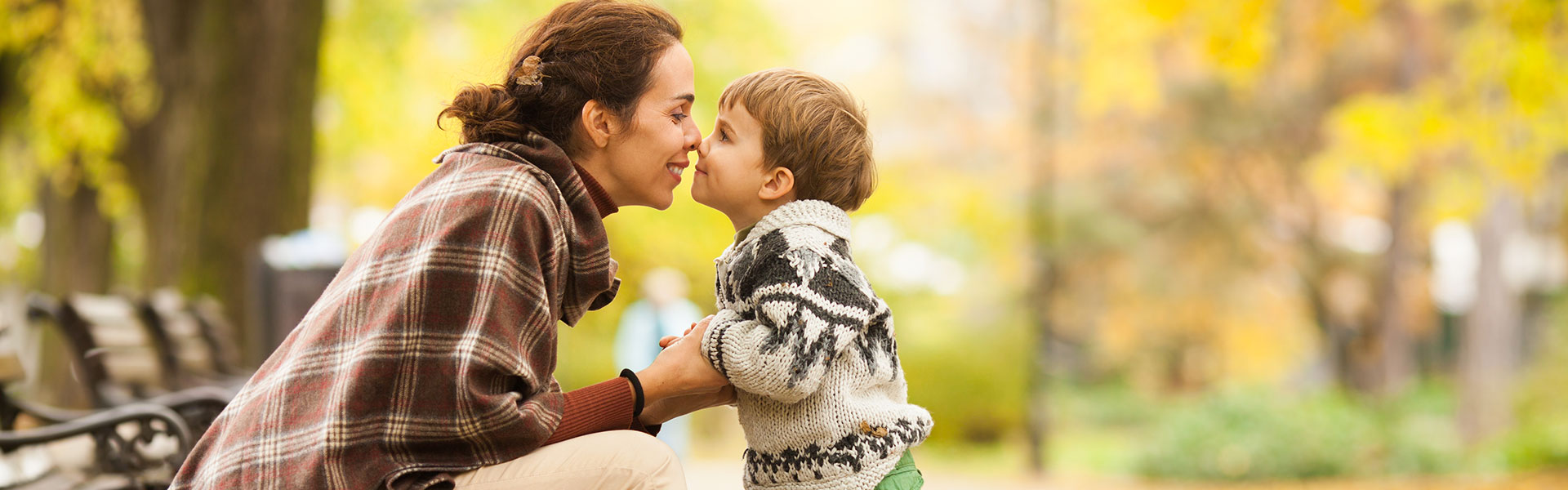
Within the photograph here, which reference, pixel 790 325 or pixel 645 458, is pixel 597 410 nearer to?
pixel 645 458

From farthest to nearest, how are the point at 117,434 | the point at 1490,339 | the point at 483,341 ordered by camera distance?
1. the point at 1490,339
2. the point at 117,434
3. the point at 483,341

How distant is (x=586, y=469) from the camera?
82.1 inches

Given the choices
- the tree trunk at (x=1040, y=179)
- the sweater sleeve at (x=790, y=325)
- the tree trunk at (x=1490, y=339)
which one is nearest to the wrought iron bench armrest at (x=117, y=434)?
the sweater sleeve at (x=790, y=325)

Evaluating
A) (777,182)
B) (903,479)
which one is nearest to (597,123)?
(777,182)

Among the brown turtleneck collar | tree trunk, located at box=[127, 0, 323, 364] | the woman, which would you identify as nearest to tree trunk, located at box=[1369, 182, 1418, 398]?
tree trunk, located at box=[127, 0, 323, 364]

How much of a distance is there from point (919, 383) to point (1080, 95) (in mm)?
5895

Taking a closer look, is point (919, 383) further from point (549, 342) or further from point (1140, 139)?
point (549, 342)

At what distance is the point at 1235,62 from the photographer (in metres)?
9.29

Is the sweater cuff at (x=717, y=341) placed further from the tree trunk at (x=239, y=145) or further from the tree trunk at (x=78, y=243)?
the tree trunk at (x=78, y=243)

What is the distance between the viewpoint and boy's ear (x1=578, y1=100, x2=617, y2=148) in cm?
236

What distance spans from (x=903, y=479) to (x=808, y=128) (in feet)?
2.27

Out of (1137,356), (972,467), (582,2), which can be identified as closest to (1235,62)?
(972,467)

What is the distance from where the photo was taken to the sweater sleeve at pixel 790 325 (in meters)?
2.24

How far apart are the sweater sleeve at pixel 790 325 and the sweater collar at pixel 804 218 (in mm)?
90
